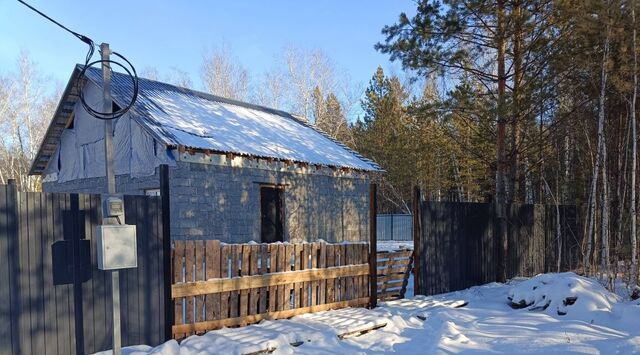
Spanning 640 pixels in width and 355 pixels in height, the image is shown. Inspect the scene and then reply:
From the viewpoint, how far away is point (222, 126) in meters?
13.5

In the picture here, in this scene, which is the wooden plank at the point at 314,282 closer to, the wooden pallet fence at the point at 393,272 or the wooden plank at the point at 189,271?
the wooden pallet fence at the point at 393,272

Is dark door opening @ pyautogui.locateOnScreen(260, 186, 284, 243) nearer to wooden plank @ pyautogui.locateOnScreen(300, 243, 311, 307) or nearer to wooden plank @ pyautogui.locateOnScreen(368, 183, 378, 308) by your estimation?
wooden plank @ pyautogui.locateOnScreen(368, 183, 378, 308)

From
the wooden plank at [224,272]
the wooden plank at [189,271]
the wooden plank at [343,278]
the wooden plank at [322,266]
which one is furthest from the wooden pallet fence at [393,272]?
the wooden plank at [189,271]

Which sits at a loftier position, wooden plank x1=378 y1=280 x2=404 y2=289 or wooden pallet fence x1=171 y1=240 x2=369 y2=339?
wooden pallet fence x1=171 y1=240 x2=369 y2=339

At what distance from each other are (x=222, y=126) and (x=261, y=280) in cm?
769

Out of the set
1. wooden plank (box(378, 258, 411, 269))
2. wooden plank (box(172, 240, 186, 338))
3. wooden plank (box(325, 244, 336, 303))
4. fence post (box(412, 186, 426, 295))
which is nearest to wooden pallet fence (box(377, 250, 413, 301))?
wooden plank (box(378, 258, 411, 269))

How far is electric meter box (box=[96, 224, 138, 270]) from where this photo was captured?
4.48 meters

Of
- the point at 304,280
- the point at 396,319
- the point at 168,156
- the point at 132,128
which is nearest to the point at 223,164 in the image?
the point at 168,156

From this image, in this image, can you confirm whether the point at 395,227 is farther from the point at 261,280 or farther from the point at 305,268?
the point at 261,280

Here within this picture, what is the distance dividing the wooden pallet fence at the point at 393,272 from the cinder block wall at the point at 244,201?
460 centimetres

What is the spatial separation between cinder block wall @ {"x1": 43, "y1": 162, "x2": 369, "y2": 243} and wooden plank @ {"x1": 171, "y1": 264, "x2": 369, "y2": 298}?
15.1 ft

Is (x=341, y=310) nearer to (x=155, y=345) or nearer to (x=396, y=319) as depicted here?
(x=396, y=319)

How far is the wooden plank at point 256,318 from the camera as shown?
228 inches

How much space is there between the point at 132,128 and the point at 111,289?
7.99 meters
